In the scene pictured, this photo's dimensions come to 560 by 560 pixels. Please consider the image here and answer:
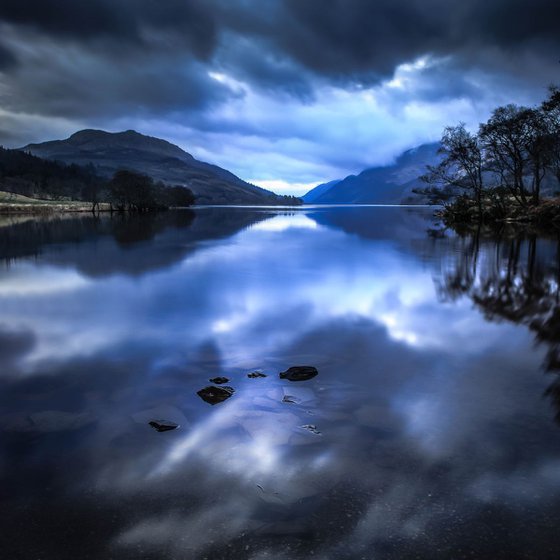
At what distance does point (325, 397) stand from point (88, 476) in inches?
165

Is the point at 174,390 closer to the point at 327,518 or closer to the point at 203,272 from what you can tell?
the point at 327,518

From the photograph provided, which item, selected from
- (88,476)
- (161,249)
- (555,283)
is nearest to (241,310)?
(88,476)

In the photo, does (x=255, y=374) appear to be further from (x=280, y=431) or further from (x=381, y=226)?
(x=381, y=226)

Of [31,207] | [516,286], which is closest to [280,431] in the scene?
→ [516,286]

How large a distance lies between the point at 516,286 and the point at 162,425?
17796 millimetres

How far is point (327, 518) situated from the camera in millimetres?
5000

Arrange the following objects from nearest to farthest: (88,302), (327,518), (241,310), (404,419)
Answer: (327,518) < (404,419) < (241,310) < (88,302)

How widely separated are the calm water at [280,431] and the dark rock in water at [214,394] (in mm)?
125

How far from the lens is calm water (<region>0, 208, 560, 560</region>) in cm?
480

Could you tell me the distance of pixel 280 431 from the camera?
7.05 metres

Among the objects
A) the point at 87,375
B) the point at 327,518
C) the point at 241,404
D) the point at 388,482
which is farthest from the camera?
the point at 87,375

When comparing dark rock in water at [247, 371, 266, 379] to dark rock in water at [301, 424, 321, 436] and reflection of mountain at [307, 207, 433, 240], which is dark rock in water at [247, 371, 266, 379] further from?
reflection of mountain at [307, 207, 433, 240]

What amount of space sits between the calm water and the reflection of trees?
17 centimetres

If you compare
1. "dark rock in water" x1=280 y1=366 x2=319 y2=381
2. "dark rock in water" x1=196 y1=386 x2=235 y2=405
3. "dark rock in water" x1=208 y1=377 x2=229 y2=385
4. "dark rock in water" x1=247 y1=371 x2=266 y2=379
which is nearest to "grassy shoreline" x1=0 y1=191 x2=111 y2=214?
"dark rock in water" x1=208 y1=377 x2=229 y2=385
